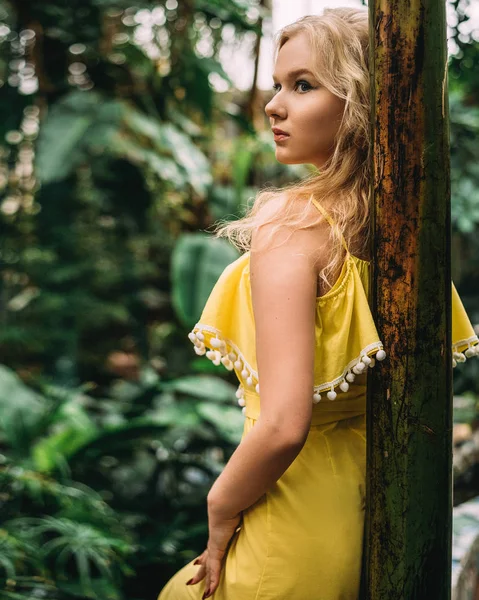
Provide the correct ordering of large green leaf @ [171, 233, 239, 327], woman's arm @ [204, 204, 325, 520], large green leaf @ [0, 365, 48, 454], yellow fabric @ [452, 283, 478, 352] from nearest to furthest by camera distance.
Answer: woman's arm @ [204, 204, 325, 520], yellow fabric @ [452, 283, 478, 352], large green leaf @ [0, 365, 48, 454], large green leaf @ [171, 233, 239, 327]

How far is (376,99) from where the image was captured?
1000mm

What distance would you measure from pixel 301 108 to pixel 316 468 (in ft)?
1.78

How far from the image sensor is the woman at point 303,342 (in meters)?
0.96

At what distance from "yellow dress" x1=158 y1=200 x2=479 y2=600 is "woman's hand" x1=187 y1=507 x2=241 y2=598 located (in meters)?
0.01

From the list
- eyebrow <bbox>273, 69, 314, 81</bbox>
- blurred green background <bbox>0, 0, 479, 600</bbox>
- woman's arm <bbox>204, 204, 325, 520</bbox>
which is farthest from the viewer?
blurred green background <bbox>0, 0, 479, 600</bbox>

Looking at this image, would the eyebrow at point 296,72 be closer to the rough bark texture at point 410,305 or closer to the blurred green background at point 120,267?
the rough bark texture at point 410,305

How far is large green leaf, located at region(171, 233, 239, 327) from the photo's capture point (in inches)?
147

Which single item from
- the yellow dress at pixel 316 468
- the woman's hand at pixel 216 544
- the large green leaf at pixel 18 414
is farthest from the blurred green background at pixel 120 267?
the woman's hand at pixel 216 544

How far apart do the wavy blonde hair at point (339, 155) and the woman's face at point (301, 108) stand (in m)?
0.01

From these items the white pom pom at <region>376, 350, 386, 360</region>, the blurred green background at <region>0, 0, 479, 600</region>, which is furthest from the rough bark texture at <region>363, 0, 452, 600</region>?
the blurred green background at <region>0, 0, 479, 600</region>

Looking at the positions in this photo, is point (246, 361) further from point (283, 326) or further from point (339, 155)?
point (339, 155)

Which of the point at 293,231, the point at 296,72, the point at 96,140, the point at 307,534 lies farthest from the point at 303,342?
the point at 96,140

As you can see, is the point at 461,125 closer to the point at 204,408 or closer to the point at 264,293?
the point at 204,408

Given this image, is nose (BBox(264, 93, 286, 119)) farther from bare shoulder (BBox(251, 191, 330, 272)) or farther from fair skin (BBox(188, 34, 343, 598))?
bare shoulder (BBox(251, 191, 330, 272))
